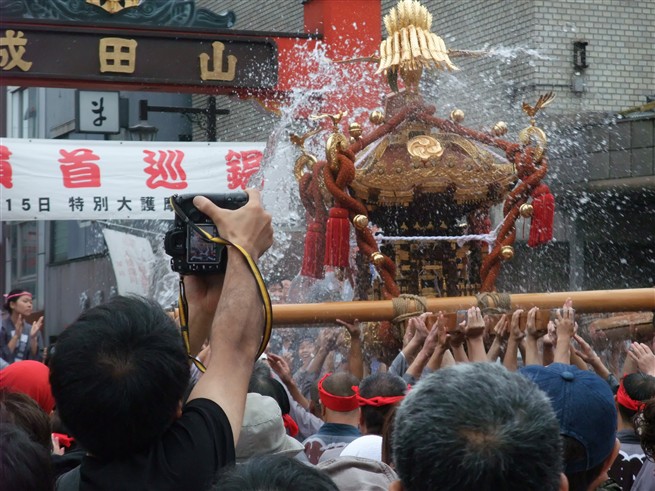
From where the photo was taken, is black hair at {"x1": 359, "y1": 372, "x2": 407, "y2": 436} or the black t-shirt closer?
the black t-shirt

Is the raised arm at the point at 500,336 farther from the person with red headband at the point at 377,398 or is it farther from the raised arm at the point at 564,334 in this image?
the person with red headband at the point at 377,398

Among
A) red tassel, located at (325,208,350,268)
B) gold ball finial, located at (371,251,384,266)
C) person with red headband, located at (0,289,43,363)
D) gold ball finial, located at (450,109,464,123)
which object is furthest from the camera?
person with red headband, located at (0,289,43,363)

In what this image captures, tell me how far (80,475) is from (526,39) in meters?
9.86

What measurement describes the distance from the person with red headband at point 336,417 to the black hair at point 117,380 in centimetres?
170

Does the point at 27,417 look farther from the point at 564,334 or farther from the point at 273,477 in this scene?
the point at 564,334

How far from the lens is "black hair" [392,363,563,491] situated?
153 centimetres

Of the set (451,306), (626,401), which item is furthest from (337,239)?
(626,401)

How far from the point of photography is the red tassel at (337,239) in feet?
16.9

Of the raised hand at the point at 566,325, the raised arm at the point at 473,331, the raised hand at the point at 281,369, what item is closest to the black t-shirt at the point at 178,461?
the raised hand at the point at 566,325

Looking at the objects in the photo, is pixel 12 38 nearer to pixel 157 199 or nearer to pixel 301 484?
pixel 157 199

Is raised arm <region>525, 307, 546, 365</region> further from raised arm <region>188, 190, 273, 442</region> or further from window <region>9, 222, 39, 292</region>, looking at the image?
window <region>9, 222, 39, 292</region>

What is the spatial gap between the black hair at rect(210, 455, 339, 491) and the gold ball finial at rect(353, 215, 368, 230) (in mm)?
3604

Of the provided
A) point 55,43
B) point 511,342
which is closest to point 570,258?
point 55,43

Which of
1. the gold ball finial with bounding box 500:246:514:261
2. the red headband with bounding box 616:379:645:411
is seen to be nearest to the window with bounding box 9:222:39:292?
the gold ball finial with bounding box 500:246:514:261
